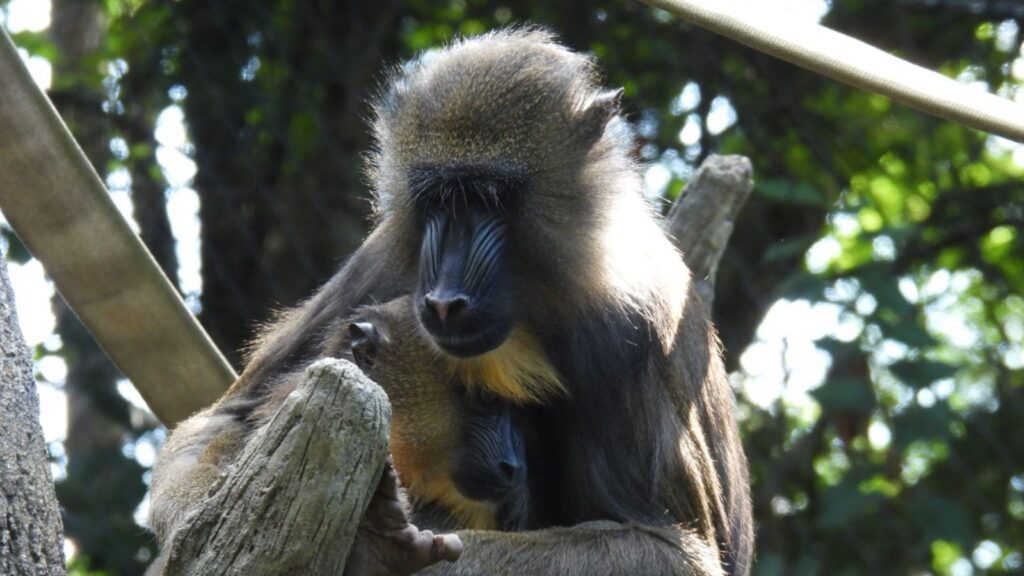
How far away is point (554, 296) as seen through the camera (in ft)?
11.1

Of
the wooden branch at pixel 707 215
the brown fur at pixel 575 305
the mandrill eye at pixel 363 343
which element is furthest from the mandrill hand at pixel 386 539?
the wooden branch at pixel 707 215

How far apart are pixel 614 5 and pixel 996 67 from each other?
6.06 feet

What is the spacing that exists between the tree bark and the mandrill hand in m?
0.48

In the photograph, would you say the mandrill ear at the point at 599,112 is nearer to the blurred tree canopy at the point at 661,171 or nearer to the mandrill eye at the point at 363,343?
the mandrill eye at the point at 363,343

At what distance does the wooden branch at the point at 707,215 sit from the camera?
4.54m

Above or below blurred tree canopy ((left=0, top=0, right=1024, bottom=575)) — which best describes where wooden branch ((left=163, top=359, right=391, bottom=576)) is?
above

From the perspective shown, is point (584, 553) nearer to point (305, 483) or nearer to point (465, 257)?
point (465, 257)

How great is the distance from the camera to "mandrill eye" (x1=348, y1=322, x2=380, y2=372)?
3016mm

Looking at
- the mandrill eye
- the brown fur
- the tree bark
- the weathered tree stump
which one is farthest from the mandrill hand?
the brown fur

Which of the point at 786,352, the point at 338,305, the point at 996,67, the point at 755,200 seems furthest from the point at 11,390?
the point at 996,67

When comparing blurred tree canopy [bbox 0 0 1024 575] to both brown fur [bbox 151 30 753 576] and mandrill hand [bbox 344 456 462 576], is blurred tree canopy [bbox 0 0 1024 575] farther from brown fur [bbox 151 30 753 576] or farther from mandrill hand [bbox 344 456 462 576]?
mandrill hand [bbox 344 456 462 576]

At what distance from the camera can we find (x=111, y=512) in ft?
20.3

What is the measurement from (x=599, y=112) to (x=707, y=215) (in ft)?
3.87

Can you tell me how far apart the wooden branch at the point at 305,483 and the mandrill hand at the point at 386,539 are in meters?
0.24
